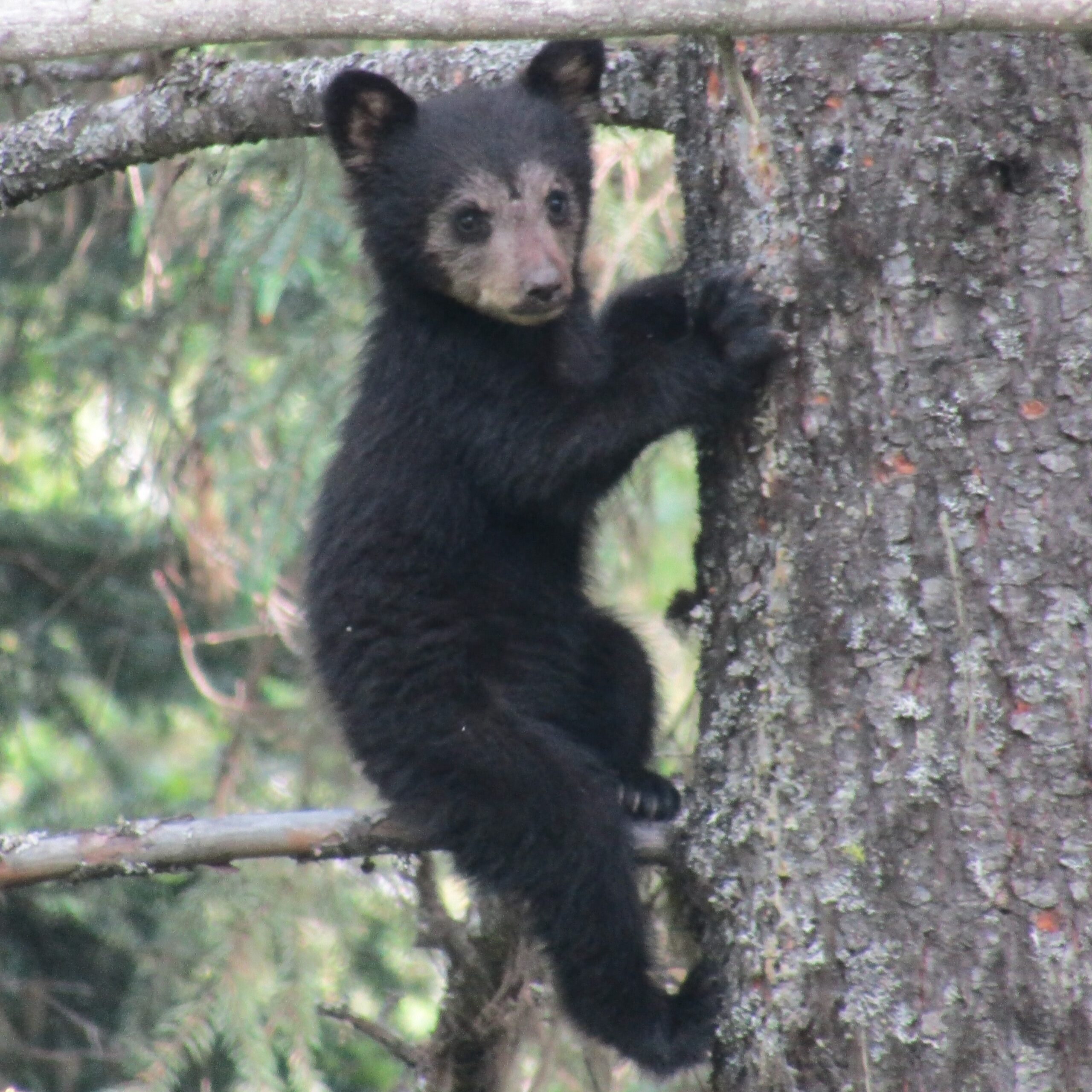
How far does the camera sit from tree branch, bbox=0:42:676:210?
12.4ft

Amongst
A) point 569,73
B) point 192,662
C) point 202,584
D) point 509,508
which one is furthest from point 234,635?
point 569,73

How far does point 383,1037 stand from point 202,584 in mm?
2424

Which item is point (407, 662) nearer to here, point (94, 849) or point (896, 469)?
point (94, 849)

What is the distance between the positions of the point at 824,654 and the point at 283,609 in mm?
2823

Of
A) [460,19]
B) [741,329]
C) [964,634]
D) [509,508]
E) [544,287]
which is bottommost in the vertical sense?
[509,508]

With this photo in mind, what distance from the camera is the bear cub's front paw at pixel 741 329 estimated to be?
111 inches

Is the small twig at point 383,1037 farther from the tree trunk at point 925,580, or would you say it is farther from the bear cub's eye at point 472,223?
the bear cub's eye at point 472,223

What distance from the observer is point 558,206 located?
12.8ft

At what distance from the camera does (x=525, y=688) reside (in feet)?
11.8

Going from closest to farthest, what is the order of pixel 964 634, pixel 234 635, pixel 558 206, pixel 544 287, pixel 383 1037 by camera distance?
pixel 964 634, pixel 383 1037, pixel 544 287, pixel 558 206, pixel 234 635

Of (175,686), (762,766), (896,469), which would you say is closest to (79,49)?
(896,469)

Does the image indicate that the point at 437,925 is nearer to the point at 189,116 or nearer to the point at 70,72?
the point at 189,116

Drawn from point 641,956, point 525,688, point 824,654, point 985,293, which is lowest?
point 641,956

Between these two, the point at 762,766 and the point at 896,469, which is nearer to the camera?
the point at 896,469
